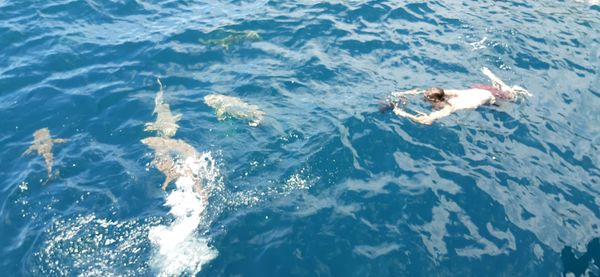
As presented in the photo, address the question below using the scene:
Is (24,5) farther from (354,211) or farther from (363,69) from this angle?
(354,211)

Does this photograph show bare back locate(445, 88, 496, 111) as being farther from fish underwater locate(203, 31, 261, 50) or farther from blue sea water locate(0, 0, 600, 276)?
fish underwater locate(203, 31, 261, 50)

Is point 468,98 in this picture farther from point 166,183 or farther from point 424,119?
point 166,183

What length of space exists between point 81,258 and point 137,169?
2653mm

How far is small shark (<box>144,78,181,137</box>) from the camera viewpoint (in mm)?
12156

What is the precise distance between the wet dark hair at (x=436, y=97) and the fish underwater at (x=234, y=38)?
22.2 ft

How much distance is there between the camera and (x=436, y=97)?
1200cm

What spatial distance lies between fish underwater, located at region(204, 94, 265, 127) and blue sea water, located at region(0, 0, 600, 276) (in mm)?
244

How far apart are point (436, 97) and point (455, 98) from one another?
783 millimetres

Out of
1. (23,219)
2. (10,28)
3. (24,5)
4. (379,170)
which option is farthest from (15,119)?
(379,170)

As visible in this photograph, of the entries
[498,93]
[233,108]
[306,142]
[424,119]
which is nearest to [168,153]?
[233,108]

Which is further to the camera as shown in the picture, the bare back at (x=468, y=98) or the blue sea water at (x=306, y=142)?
the bare back at (x=468, y=98)

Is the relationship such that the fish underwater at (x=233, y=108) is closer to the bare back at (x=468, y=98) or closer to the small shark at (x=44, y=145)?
the small shark at (x=44, y=145)

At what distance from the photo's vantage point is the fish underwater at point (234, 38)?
15797mm

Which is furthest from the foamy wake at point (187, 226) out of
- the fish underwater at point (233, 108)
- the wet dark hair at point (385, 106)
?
the wet dark hair at point (385, 106)
